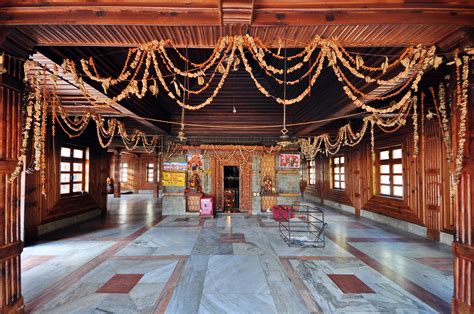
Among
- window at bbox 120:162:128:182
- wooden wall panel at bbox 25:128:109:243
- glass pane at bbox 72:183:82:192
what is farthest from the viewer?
window at bbox 120:162:128:182

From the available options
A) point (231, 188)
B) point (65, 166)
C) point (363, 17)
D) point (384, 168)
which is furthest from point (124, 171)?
point (363, 17)

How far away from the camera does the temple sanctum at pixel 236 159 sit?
2582mm

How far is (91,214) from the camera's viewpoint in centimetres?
890

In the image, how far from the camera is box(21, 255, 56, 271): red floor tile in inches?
169

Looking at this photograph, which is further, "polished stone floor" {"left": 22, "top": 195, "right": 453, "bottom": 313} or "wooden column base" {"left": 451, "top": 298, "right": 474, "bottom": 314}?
"polished stone floor" {"left": 22, "top": 195, "right": 453, "bottom": 313}

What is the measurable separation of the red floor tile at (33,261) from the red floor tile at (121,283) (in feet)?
6.59

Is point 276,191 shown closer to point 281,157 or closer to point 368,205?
point 281,157

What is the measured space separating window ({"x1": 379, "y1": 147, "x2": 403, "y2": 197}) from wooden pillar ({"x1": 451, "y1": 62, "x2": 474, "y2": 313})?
557 cm

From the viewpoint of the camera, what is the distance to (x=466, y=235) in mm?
2629

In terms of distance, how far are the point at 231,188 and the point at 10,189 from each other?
7974 mm

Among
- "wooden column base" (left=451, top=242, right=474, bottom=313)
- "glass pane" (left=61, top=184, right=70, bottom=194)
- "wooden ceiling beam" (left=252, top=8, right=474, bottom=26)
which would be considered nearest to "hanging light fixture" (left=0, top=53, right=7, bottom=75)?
"wooden ceiling beam" (left=252, top=8, right=474, bottom=26)

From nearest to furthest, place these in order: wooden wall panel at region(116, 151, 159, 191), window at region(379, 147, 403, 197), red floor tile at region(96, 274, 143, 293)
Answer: red floor tile at region(96, 274, 143, 293) → window at region(379, 147, 403, 197) → wooden wall panel at region(116, 151, 159, 191)

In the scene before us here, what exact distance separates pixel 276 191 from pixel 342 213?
10.9ft

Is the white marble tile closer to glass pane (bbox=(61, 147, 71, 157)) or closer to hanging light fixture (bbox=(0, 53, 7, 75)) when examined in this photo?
hanging light fixture (bbox=(0, 53, 7, 75))
